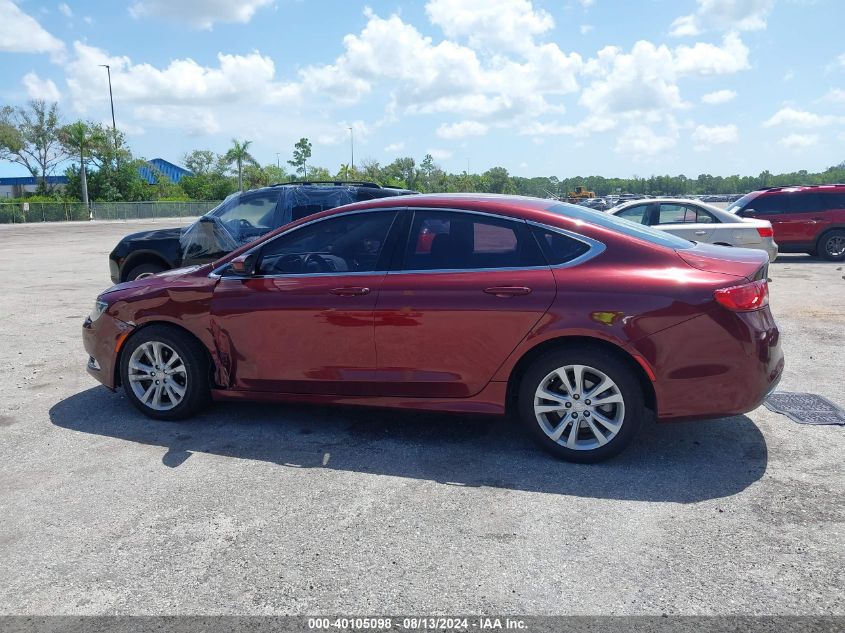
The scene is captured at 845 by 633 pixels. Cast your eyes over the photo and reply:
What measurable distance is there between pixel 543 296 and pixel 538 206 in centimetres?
77

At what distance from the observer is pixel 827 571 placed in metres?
3.10

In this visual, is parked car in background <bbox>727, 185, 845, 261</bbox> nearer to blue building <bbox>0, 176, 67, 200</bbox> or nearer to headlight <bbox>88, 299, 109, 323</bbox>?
headlight <bbox>88, 299, 109, 323</bbox>

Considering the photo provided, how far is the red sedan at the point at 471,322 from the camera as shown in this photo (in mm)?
4133

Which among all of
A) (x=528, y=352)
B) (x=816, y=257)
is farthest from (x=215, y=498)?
(x=816, y=257)

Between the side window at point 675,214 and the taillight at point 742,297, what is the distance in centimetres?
882

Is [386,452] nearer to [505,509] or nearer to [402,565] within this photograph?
[505,509]

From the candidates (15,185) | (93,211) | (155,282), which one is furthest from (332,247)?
(15,185)

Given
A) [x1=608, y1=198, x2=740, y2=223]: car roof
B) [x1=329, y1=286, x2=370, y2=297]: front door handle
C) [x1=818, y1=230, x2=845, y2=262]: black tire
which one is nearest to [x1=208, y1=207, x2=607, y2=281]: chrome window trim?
[x1=329, y1=286, x2=370, y2=297]: front door handle

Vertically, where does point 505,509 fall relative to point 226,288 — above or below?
below

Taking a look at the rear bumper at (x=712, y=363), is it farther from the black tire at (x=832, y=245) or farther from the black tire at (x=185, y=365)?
the black tire at (x=832, y=245)

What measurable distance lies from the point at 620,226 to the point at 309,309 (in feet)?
7.11

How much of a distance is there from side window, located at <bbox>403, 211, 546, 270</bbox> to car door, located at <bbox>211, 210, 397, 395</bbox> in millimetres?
229

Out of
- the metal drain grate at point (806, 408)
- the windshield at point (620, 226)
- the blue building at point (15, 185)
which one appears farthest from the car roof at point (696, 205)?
the blue building at point (15, 185)

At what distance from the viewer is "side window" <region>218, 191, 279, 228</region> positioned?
906 centimetres
